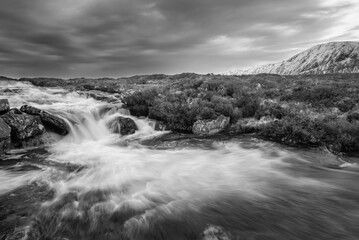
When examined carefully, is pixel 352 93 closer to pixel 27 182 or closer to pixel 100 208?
pixel 100 208

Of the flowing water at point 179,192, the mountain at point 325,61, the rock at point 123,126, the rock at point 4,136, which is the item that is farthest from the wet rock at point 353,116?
the mountain at point 325,61

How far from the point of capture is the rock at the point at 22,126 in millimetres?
10703

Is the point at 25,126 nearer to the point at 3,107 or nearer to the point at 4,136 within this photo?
the point at 4,136

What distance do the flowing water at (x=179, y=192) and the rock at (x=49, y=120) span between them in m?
0.56

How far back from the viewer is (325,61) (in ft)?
301

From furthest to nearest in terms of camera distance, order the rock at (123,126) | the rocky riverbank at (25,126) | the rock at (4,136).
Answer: the rock at (123,126) < the rocky riverbank at (25,126) < the rock at (4,136)

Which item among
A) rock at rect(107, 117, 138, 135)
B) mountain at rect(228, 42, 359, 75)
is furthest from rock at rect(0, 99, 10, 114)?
mountain at rect(228, 42, 359, 75)

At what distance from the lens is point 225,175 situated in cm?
833

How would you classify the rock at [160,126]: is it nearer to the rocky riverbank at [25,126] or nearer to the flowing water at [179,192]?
the flowing water at [179,192]

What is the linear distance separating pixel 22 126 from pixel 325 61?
342 ft

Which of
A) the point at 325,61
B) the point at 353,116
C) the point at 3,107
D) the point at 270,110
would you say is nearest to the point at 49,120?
the point at 3,107

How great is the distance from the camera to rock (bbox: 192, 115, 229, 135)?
13.7m

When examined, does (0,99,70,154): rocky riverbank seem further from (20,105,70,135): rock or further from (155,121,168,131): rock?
(155,121,168,131): rock

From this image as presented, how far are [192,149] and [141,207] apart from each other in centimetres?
532
